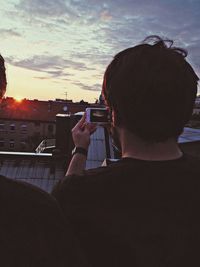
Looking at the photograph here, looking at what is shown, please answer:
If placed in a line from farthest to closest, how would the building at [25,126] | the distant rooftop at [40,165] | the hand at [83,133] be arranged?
the building at [25,126]
the distant rooftop at [40,165]
the hand at [83,133]

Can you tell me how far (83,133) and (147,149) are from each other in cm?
44

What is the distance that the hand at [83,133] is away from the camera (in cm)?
173

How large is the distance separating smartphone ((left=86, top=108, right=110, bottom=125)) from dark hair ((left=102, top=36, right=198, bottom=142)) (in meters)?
0.31

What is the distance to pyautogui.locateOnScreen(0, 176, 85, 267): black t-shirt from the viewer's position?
1.17 meters

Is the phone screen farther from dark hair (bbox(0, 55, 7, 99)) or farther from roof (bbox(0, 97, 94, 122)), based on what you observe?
roof (bbox(0, 97, 94, 122))

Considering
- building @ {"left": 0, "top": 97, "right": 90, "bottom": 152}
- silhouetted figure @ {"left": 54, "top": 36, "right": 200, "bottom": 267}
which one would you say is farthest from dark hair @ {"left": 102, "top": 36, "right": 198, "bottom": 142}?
building @ {"left": 0, "top": 97, "right": 90, "bottom": 152}

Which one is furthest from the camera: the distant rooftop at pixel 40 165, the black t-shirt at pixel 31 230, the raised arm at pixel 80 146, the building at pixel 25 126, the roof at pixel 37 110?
the roof at pixel 37 110

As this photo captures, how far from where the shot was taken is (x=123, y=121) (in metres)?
1.47

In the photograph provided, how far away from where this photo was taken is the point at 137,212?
4.47 ft

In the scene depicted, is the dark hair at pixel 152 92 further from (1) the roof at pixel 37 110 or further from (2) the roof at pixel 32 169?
(1) the roof at pixel 37 110

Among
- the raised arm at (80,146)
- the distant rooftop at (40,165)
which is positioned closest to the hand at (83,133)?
the raised arm at (80,146)

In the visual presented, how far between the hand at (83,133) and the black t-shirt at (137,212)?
1.03 ft

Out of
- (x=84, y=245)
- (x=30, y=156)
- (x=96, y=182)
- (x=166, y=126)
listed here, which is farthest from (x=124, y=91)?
(x=30, y=156)

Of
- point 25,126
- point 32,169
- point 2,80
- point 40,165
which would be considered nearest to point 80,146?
point 2,80
